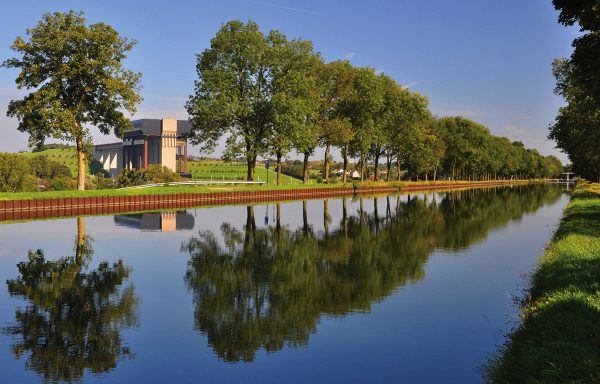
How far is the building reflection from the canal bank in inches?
214

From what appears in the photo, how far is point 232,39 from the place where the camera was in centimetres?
7856

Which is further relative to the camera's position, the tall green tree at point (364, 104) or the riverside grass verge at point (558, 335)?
the tall green tree at point (364, 104)

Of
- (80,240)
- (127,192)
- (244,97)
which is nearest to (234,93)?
(244,97)

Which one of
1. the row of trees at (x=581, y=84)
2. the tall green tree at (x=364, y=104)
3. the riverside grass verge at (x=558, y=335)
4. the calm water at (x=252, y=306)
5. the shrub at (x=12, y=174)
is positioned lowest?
the calm water at (x=252, y=306)

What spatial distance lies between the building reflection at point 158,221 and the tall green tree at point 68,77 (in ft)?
43.1

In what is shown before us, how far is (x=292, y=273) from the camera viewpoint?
77.6 ft

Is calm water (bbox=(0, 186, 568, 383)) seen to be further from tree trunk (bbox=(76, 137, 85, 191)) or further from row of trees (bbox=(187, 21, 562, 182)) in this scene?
row of trees (bbox=(187, 21, 562, 182))

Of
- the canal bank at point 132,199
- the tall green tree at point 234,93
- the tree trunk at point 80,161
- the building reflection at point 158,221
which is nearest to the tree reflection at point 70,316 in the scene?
the building reflection at point 158,221

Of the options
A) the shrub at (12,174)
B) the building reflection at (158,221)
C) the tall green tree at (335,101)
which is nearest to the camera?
the building reflection at (158,221)

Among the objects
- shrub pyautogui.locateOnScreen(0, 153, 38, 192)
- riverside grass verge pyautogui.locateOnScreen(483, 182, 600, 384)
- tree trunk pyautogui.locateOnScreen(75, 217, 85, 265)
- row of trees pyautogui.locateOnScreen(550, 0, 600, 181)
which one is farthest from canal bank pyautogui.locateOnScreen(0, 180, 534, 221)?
shrub pyautogui.locateOnScreen(0, 153, 38, 192)

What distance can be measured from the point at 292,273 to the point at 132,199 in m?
42.8

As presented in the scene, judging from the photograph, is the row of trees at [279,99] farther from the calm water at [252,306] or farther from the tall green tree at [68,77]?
the calm water at [252,306]

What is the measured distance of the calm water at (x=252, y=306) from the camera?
12.5 meters

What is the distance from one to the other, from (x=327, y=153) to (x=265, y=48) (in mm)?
27552
